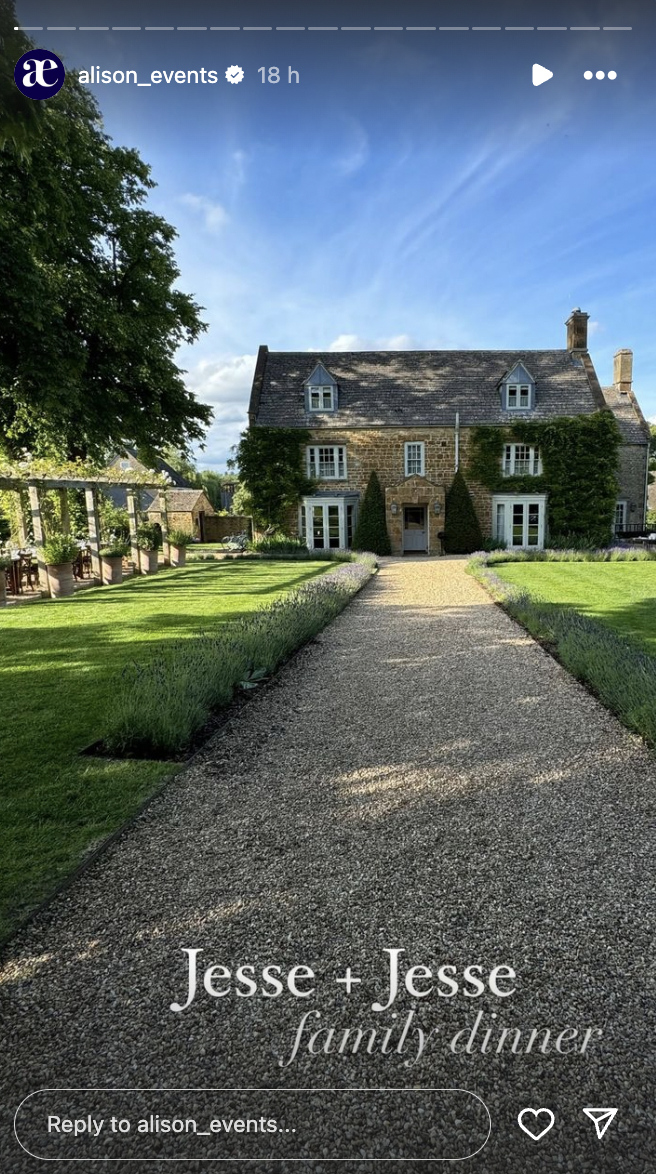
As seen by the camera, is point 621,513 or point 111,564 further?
point 621,513

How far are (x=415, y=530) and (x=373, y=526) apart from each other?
2.21 m

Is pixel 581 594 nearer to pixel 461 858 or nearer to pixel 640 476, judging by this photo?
pixel 461 858

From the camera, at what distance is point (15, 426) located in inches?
390

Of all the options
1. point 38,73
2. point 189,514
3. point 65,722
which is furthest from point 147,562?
point 189,514

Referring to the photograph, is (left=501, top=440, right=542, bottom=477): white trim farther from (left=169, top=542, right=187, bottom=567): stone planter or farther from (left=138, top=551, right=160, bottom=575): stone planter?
(left=138, top=551, right=160, bottom=575): stone planter

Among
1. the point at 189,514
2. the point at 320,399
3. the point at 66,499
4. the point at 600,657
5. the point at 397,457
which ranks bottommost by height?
the point at 600,657

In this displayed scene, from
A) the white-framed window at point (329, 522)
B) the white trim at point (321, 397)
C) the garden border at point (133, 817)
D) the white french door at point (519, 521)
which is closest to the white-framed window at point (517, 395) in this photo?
the white french door at point (519, 521)

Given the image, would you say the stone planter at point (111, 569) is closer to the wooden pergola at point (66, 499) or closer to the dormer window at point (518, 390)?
the wooden pergola at point (66, 499)

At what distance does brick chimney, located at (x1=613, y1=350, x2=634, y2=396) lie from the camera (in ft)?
111

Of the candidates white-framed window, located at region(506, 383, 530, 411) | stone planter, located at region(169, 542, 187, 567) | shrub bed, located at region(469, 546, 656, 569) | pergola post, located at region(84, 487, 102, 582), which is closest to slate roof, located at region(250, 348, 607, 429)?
white-framed window, located at region(506, 383, 530, 411)

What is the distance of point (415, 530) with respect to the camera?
87.4ft

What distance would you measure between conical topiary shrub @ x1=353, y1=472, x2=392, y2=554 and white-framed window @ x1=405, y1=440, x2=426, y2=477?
181 cm

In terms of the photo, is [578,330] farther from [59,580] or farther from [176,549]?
[59,580]

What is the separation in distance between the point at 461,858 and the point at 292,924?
1107 millimetres
